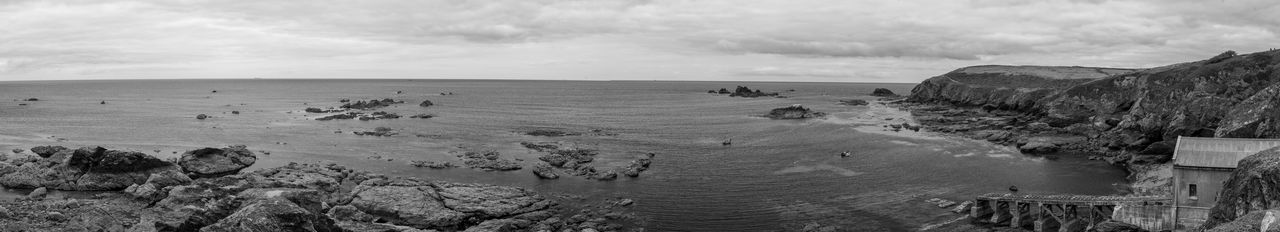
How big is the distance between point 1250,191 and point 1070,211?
535 inches

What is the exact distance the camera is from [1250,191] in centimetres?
3922

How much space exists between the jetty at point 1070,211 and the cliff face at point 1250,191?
5.81 m

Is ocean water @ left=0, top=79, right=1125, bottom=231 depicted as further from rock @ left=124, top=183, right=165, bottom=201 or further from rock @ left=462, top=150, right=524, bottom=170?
rock @ left=124, top=183, right=165, bottom=201

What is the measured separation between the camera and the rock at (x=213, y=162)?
229 ft

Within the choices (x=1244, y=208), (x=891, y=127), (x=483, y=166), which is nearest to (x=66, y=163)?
(x=483, y=166)

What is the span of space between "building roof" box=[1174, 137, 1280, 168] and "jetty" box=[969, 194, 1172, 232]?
10.1 ft

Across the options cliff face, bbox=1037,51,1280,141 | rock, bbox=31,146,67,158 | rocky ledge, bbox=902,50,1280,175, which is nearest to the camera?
rock, bbox=31,146,67,158

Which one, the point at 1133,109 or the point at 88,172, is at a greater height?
the point at 1133,109

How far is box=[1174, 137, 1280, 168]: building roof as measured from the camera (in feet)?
159

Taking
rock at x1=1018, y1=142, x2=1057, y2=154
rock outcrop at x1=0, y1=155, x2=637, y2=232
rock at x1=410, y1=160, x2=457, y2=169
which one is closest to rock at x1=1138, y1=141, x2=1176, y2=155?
rock at x1=1018, y1=142, x2=1057, y2=154

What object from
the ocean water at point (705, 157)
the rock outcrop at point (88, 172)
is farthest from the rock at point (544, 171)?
the rock outcrop at point (88, 172)

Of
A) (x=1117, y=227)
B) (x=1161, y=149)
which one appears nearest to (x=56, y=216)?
(x=1117, y=227)

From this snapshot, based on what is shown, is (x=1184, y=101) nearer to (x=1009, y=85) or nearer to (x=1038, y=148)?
(x=1038, y=148)

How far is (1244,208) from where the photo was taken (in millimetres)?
38719
